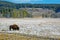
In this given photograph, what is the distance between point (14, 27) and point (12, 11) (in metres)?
1.38

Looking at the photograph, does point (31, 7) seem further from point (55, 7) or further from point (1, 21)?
point (1, 21)

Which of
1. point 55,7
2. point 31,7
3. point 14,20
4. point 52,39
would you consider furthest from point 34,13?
point 52,39

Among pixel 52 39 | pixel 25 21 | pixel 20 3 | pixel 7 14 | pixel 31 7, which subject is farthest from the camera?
pixel 25 21

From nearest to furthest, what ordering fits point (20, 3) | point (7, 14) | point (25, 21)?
1. point (20, 3)
2. point (7, 14)
3. point (25, 21)

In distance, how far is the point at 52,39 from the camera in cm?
680

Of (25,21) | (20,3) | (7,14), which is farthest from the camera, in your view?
(25,21)

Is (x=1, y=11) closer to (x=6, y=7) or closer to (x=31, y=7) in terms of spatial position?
(x=6, y=7)

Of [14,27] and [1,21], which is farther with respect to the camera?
[1,21]

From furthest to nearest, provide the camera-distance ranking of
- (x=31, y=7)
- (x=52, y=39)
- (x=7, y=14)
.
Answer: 1. (x=7, y=14)
2. (x=31, y=7)
3. (x=52, y=39)

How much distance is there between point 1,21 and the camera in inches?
518

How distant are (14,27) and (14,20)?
3173mm

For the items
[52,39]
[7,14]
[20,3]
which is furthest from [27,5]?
[52,39]

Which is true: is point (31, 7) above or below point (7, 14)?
above

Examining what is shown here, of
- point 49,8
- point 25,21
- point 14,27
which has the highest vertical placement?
point 49,8
